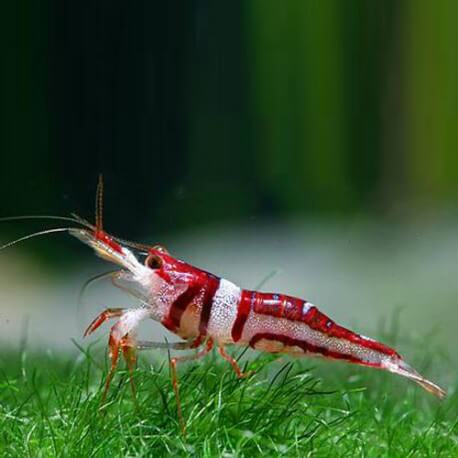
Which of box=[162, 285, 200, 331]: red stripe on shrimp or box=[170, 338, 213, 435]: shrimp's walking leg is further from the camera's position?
box=[162, 285, 200, 331]: red stripe on shrimp

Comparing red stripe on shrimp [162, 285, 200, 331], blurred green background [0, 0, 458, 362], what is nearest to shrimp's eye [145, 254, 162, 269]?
red stripe on shrimp [162, 285, 200, 331]

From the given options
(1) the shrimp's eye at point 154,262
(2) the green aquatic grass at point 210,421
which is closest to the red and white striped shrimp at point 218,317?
(1) the shrimp's eye at point 154,262

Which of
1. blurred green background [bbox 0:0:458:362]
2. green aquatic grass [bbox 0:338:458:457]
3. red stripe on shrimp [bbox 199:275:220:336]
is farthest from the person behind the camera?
blurred green background [bbox 0:0:458:362]

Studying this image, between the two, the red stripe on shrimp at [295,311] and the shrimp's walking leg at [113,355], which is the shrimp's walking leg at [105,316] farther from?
the red stripe on shrimp at [295,311]

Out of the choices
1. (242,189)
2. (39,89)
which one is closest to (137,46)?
(39,89)

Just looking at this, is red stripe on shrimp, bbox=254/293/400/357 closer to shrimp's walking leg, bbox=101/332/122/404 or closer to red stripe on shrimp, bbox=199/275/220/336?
red stripe on shrimp, bbox=199/275/220/336

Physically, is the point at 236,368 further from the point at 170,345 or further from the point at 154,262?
the point at 154,262

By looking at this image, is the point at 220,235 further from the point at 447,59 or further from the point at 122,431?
the point at 122,431
